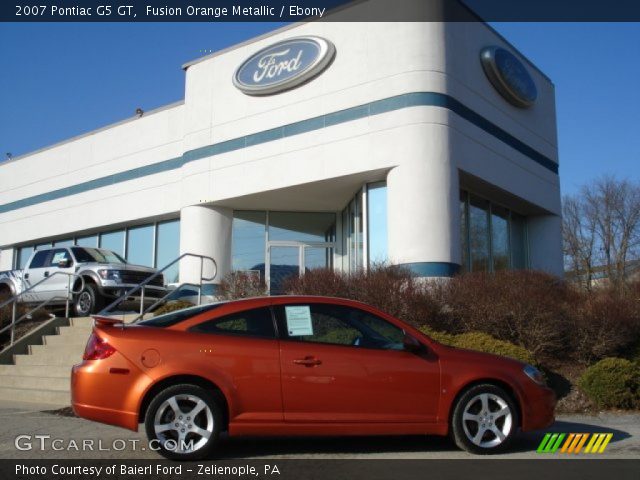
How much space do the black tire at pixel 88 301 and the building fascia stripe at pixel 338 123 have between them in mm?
5856

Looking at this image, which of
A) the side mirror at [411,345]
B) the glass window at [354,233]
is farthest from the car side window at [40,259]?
the side mirror at [411,345]

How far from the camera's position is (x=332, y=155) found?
16.9 metres

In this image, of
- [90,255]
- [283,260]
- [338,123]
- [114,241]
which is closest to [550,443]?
[338,123]

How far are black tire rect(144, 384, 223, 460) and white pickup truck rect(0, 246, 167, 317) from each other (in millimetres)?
8699

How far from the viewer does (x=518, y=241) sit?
21844mm

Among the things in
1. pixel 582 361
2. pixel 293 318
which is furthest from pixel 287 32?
pixel 293 318

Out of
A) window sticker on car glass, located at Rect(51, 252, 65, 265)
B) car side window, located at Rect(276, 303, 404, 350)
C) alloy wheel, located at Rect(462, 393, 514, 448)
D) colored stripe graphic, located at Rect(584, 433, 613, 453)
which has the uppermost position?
window sticker on car glass, located at Rect(51, 252, 65, 265)

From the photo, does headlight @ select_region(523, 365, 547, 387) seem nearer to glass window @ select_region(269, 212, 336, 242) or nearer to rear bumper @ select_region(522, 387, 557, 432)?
rear bumper @ select_region(522, 387, 557, 432)

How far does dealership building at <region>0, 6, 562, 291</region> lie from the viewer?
631 inches

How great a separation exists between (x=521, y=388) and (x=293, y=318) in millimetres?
2245

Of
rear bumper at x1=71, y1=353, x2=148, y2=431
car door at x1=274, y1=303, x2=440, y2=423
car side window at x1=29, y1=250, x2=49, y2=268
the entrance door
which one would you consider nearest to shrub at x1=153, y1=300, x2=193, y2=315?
car side window at x1=29, y1=250, x2=49, y2=268

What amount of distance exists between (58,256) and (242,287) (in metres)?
5.40

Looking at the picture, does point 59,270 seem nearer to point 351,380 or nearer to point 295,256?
point 295,256

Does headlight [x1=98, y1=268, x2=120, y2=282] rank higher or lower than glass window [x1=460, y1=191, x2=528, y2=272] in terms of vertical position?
lower
